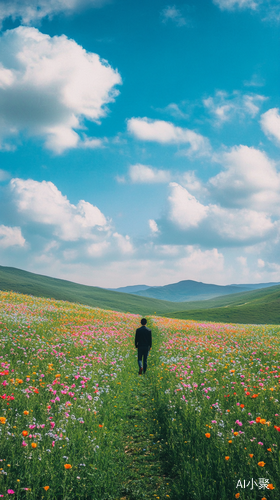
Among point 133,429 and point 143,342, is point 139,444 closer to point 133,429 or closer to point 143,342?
point 133,429

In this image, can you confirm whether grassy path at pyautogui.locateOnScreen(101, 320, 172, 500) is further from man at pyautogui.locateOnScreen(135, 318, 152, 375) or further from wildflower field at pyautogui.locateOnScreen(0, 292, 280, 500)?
man at pyautogui.locateOnScreen(135, 318, 152, 375)

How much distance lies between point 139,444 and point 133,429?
86 cm

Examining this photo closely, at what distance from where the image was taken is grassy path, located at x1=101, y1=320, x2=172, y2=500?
5.09 meters

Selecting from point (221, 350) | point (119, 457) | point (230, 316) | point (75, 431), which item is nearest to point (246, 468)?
point (119, 457)

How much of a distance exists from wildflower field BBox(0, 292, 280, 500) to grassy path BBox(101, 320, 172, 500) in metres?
0.02

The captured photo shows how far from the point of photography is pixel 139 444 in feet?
22.1

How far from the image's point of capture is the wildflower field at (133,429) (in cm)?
471

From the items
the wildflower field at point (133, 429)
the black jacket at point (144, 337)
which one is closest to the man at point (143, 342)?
the black jacket at point (144, 337)

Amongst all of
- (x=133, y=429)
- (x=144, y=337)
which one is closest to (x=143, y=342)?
(x=144, y=337)

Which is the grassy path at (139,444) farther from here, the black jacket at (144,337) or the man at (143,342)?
the black jacket at (144,337)

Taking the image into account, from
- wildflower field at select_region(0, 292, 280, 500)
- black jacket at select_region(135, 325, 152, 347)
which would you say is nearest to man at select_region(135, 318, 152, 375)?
black jacket at select_region(135, 325, 152, 347)

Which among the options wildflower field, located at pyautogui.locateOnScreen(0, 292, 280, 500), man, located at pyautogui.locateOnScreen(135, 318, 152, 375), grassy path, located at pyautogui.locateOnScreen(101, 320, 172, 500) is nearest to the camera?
wildflower field, located at pyautogui.locateOnScreen(0, 292, 280, 500)

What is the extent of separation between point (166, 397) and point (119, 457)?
9.34 ft

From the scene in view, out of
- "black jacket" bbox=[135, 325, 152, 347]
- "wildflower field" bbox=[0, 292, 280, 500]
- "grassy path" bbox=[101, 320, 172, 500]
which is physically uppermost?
"black jacket" bbox=[135, 325, 152, 347]
